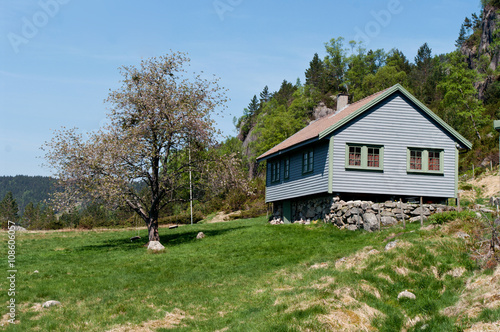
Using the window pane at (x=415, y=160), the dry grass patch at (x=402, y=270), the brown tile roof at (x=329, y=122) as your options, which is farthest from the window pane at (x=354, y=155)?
the dry grass patch at (x=402, y=270)

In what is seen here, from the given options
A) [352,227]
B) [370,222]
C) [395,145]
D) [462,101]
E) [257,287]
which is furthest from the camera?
[462,101]

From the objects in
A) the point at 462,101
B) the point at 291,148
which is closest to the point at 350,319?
the point at 291,148

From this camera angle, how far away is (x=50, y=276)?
18172 mm

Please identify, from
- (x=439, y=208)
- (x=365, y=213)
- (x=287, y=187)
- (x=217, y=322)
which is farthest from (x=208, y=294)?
(x=287, y=187)

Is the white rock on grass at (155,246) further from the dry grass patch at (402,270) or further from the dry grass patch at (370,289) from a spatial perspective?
the dry grass patch at (370,289)

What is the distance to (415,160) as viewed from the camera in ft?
89.6

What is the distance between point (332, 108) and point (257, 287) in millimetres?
85225

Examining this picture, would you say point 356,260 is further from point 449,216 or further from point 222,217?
point 222,217

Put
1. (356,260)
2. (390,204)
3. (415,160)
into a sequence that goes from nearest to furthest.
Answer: (356,260), (390,204), (415,160)

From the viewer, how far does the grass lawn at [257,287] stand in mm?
11508

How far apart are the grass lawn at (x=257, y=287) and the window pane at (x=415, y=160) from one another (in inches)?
245

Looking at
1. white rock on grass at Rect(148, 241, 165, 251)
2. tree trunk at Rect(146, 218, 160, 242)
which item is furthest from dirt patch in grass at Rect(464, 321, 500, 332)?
tree trunk at Rect(146, 218, 160, 242)

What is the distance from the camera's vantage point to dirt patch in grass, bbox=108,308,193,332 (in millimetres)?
11492

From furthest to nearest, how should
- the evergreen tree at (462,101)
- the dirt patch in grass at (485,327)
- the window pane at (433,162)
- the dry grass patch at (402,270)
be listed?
the evergreen tree at (462,101), the window pane at (433,162), the dry grass patch at (402,270), the dirt patch in grass at (485,327)
